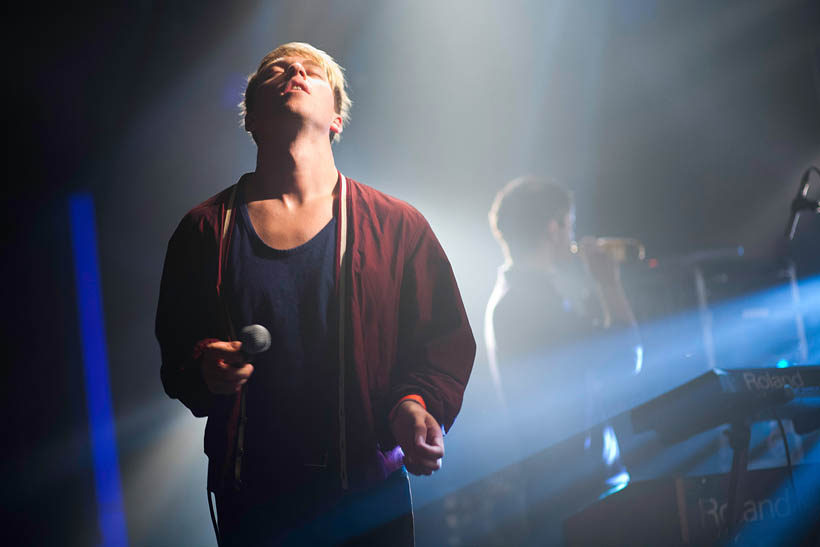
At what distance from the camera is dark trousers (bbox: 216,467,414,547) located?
1.00 meters

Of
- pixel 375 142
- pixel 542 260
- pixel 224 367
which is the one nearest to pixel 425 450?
pixel 224 367

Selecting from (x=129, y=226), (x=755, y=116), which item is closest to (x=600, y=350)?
(x=129, y=226)

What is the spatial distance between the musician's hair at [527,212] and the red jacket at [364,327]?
5.72ft

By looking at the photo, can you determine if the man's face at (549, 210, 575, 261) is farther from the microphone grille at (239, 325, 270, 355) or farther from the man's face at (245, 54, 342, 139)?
the microphone grille at (239, 325, 270, 355)

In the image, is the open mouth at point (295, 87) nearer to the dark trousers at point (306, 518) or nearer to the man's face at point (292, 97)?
the man's face at point (292, 97)

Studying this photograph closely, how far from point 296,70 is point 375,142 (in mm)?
2302

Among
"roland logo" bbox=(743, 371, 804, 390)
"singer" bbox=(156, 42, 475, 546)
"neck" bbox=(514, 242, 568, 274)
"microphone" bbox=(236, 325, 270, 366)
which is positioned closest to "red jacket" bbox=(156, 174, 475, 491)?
"singer" bbox=(156, 42, 475, 546)

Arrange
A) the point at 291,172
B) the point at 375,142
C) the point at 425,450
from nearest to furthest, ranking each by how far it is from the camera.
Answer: the point at 425,450, the point at 291,172, the point at 375,142

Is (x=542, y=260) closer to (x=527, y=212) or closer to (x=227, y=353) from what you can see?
(x=527, y=212)

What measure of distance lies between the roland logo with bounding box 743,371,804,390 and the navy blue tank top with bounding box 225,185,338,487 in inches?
56.4

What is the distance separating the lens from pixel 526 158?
505cm

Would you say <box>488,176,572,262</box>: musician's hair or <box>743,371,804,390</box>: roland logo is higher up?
<box>488,176,572,262</box>: musician's hair

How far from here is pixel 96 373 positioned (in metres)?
2.56

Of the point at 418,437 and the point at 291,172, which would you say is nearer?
the point at 418,437
